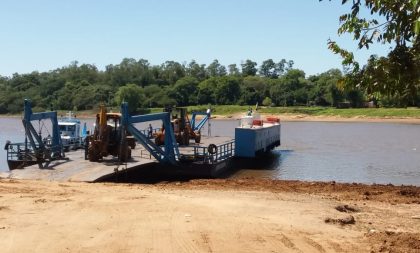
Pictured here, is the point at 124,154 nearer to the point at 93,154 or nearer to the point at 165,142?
the point at 93,154

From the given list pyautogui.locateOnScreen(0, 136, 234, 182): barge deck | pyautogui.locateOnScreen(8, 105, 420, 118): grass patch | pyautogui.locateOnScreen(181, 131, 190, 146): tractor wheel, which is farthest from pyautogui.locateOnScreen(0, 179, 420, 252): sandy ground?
pyautogui.locateOnScreen(8, 105, 420, 118): grass patch

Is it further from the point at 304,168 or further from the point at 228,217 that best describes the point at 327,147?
the point at 228,217

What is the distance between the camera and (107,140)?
78.5ft

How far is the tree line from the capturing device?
4995 inches

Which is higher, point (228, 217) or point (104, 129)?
point (104, 129)

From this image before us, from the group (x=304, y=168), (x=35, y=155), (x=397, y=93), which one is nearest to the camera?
(x=397, y=93)

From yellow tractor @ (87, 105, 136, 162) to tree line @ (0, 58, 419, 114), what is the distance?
8612 centimetres

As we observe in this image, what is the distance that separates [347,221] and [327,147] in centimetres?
3473

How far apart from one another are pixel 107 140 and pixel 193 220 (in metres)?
12.3

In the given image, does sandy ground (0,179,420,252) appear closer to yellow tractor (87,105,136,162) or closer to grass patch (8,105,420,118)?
yellow tractor (87,105,136,162)

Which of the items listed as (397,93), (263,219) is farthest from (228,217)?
(397,93)

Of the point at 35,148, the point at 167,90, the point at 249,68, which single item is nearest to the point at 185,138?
the point at 35,148

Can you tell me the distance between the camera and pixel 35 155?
23453 mm

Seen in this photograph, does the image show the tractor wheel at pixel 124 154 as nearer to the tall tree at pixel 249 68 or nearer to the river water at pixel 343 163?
the river water at pixel 343 163
